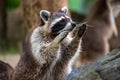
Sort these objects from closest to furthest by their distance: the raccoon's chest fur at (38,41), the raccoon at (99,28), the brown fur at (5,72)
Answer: the raccoon's chest fur at (38,41) → the brown fur at (5,72) → the raccoon at (99,28)

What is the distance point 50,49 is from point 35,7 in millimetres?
2345

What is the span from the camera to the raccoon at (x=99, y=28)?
49.2ft

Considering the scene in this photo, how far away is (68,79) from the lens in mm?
6141

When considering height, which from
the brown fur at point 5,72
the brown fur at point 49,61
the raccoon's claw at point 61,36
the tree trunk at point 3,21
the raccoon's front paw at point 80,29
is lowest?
the tree trunk at point 3,21

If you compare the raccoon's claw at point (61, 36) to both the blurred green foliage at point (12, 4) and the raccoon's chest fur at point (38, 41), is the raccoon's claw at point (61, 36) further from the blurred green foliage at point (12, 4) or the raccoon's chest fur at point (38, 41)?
the blurred green foliage at point (12, 4)

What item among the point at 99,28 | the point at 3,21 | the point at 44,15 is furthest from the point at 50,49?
the point at 3,21

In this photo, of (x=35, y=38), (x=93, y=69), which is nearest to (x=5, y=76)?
(x=35, y=38)

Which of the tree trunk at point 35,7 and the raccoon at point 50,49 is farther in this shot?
the tree trunk at point 35,7

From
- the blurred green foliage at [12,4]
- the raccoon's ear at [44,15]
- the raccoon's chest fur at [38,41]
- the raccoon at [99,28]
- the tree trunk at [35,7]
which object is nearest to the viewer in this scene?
Result: the raccoon's chest fur at [38,41]

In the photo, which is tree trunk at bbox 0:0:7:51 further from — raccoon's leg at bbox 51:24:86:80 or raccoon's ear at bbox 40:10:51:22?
raccoon's leg at bbox 51:24:86:80

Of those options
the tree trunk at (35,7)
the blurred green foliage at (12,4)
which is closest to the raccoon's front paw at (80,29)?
the tree trunk at (35,7)

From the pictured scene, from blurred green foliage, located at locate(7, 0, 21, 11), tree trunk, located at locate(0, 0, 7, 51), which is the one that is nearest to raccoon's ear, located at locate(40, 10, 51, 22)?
tree trunk, located at locate(0, 0, 7, 51)

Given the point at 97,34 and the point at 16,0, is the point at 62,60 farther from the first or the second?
the point at 16,0

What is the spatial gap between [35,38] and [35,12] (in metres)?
2.22
